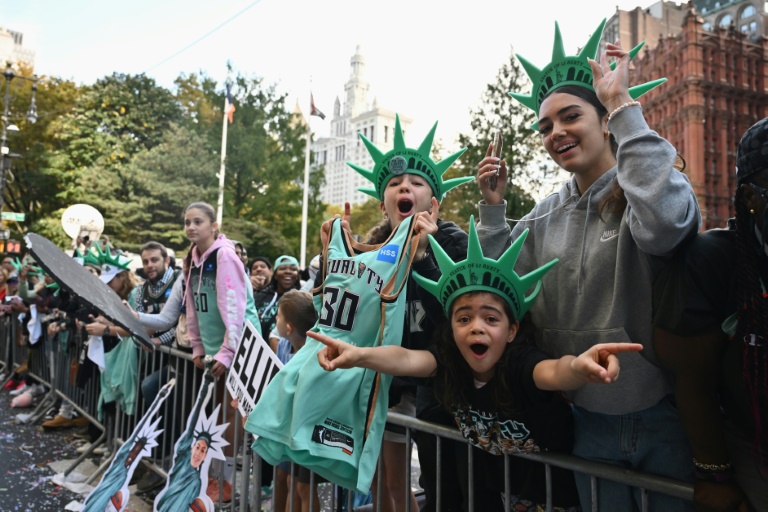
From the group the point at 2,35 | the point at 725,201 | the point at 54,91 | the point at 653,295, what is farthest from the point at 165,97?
the point at 2,35

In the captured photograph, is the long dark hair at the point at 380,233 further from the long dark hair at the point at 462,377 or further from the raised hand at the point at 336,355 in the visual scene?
the raised hand at the point at 336,355

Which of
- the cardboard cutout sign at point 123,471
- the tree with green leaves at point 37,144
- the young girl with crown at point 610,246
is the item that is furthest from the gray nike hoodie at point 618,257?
the tree with green leaves at point 37,144

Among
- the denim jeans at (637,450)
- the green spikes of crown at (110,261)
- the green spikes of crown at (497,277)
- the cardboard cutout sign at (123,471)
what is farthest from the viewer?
the green spikes of crown at (110,261)

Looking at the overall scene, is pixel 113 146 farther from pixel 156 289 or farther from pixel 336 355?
pixel 336 355

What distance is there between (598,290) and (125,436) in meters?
5.21

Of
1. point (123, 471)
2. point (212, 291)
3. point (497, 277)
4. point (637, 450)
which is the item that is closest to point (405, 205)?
point (497, 277)

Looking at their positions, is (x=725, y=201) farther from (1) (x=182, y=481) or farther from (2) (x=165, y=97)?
(1) (x=182, y=481)

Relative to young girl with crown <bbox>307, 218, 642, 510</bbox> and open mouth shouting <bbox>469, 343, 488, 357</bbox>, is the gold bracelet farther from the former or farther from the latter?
open mouth shouting <bbox>469, 343, 488, 357</bbox>

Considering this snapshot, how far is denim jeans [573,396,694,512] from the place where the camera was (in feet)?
6.29

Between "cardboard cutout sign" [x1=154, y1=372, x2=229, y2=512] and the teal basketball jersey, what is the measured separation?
1216mm

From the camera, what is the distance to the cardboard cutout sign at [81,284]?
12.8ft

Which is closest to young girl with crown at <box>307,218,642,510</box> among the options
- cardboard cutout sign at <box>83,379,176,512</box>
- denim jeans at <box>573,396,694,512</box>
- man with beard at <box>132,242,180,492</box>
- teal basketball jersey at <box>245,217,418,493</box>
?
denim jeans at <box>573,396,694,512</box>

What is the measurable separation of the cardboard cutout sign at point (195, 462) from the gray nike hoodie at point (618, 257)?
7.78ft

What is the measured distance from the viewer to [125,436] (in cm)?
577
